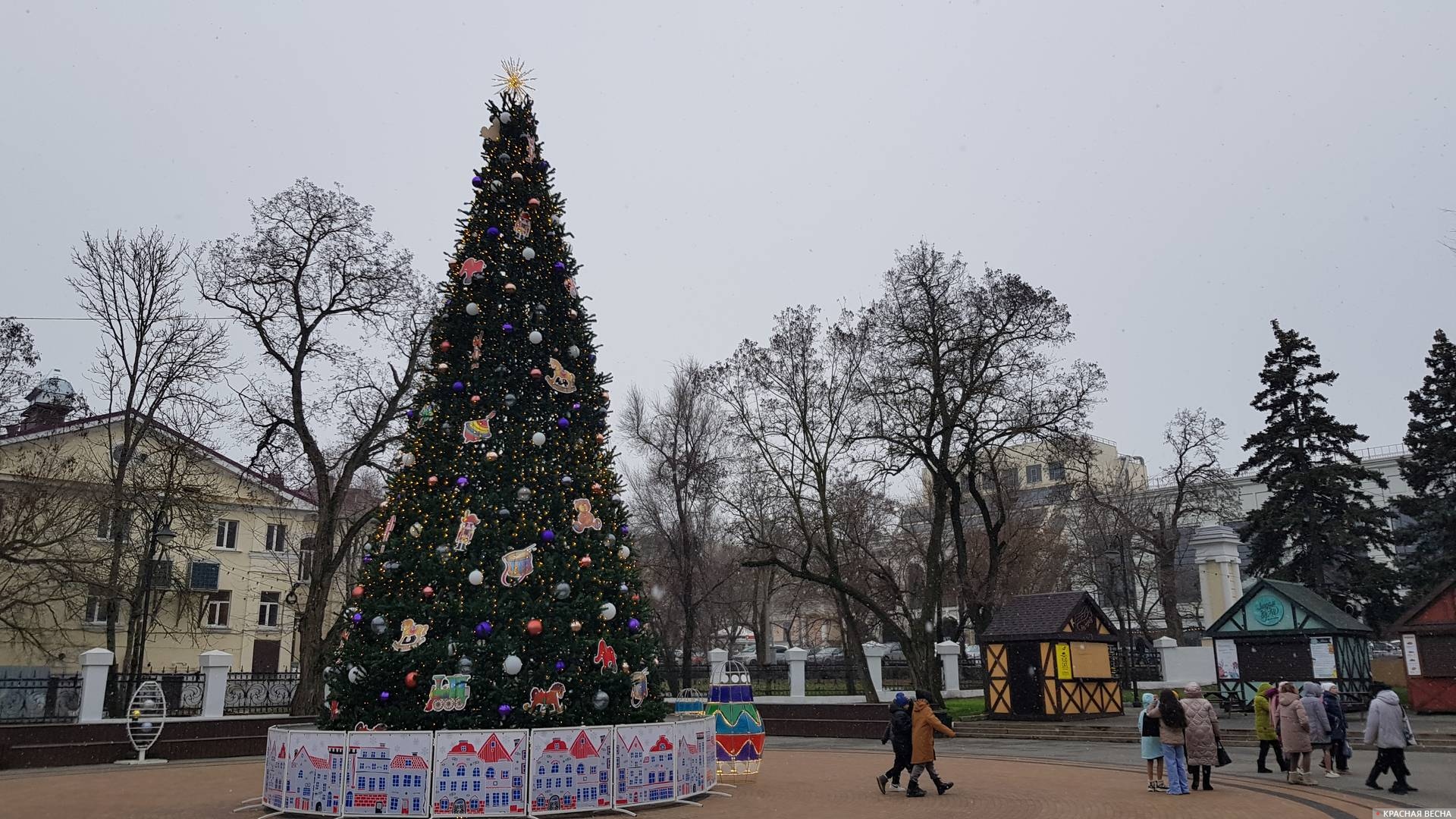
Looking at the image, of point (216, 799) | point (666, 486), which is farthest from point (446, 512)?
point (666, 486)

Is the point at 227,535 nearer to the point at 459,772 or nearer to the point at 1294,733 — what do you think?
the point at 459,772

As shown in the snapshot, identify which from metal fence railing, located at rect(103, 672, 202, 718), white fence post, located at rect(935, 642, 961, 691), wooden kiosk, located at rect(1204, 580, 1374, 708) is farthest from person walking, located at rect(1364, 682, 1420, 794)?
metal fence railing, located at rect(103, 672, 202, 718)

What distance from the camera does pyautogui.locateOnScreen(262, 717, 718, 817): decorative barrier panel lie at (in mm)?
10711

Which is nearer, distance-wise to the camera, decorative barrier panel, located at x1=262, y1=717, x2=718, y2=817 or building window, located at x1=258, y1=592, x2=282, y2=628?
decorative barrier panel, located at x1=262, y1=717, x2=718, y2=817

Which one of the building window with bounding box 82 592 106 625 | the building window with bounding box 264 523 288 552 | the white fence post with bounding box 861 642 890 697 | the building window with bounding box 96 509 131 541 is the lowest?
the white fence post with bounding box 861 642 890 697

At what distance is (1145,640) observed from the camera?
4556 centimetres

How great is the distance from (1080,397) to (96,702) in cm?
2583

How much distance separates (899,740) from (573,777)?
15.4 feet

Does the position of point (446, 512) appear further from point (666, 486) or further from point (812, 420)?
point (666, 486)

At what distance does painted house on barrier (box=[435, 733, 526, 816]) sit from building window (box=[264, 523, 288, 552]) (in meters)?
35.7

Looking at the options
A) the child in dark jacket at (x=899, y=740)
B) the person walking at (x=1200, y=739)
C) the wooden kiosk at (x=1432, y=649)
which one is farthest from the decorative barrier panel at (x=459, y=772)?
the wooden kiosk at (x=1432, y=649)

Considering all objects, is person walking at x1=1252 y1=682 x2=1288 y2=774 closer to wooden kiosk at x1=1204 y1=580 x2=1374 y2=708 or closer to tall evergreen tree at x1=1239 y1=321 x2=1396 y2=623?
wooden kiosk at x1=1204 y1=580 x2=1374 y2=708

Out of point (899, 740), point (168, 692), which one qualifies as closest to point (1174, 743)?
point (899, 740)

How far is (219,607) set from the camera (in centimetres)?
4166
